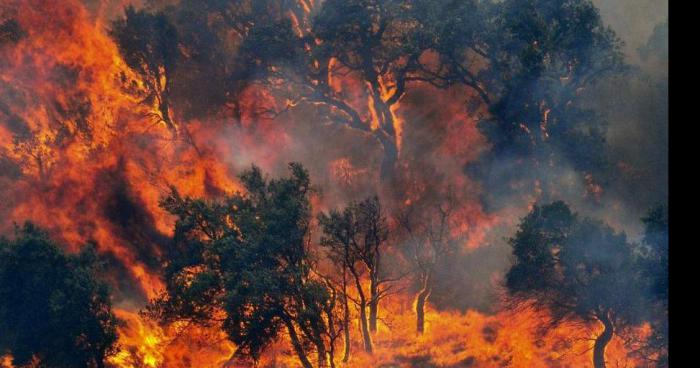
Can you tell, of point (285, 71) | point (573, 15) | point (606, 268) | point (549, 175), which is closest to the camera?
point (606, 268)

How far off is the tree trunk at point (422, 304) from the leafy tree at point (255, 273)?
34.9 feet

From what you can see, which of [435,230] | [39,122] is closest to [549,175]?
[435,230]

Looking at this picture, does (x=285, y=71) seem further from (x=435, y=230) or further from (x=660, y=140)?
(x=660, y=140)

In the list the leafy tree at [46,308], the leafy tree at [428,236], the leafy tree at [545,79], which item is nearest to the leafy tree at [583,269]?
the leafy tree at [428,236]

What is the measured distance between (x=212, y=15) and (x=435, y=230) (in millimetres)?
28452

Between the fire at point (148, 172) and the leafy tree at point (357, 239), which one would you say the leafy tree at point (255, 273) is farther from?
the fire at point (148, 172)

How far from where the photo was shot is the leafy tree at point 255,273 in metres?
27.4

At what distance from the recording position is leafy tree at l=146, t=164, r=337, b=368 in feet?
90.0

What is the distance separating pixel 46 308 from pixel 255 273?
1313cm

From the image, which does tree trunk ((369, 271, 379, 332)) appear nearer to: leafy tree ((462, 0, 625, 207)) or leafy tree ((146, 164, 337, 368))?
leafy tree ((146, 164, 337, 368))

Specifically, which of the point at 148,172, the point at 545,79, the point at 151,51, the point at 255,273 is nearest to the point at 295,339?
the point at 255,273

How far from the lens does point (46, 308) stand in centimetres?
2989

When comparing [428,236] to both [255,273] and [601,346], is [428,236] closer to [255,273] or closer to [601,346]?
[601,346]

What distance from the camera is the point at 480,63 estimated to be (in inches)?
1790
